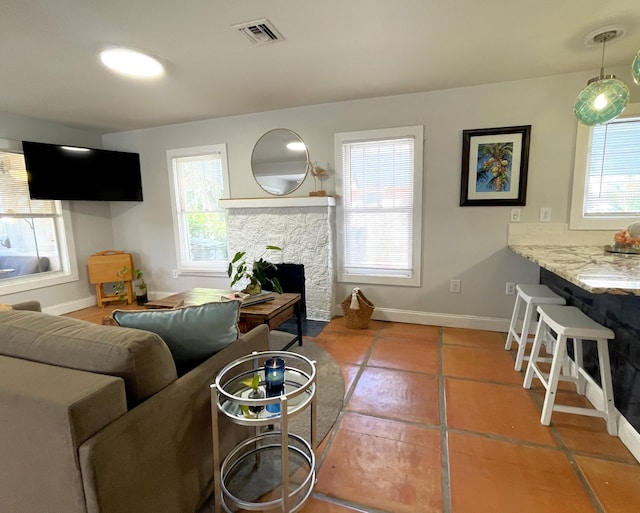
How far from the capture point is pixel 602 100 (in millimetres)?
1863

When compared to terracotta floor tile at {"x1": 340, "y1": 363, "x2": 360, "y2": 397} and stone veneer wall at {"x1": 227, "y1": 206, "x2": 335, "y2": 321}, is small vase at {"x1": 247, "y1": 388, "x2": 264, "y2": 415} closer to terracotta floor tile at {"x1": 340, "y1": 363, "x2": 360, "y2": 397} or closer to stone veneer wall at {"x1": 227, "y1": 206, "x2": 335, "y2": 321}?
terracotta floor tile at {"x1": 340, "y1": 363, "x2": 360, "y2": 397}

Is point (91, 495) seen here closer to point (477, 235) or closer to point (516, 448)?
point (516, 448)

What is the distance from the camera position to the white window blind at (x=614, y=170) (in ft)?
8.56

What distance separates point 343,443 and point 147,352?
117 cm

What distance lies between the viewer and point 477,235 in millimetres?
3107

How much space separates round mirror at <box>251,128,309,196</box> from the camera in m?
3.59

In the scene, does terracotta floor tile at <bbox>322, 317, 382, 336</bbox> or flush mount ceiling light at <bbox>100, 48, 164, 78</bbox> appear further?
terracotta floor tile at <bbox>322, 317, 382, 336</bbox>

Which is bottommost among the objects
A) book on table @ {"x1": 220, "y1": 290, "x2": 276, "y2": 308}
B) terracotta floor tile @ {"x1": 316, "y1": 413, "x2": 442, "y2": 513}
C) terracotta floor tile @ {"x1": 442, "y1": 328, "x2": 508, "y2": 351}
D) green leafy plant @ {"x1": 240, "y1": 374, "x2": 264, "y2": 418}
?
terracotta floor tile @ {"x1": 316, "y1": 413, "x2": 442, "y2": 513}

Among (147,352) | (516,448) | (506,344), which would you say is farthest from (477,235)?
(147,352)

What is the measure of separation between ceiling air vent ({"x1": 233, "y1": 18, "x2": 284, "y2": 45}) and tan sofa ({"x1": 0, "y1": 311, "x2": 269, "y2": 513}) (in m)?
1.85

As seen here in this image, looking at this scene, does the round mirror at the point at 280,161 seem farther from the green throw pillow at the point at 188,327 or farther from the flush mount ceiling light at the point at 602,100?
the green throw pillow at the point at 188,327

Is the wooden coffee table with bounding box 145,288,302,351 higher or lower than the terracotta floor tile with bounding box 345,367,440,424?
higher

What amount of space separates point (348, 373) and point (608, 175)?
2.73 meters

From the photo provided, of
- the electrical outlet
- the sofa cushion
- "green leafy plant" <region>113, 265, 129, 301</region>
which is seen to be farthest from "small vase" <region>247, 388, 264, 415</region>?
"green leafy plant" <region>113, 265, 129, 301</region>
